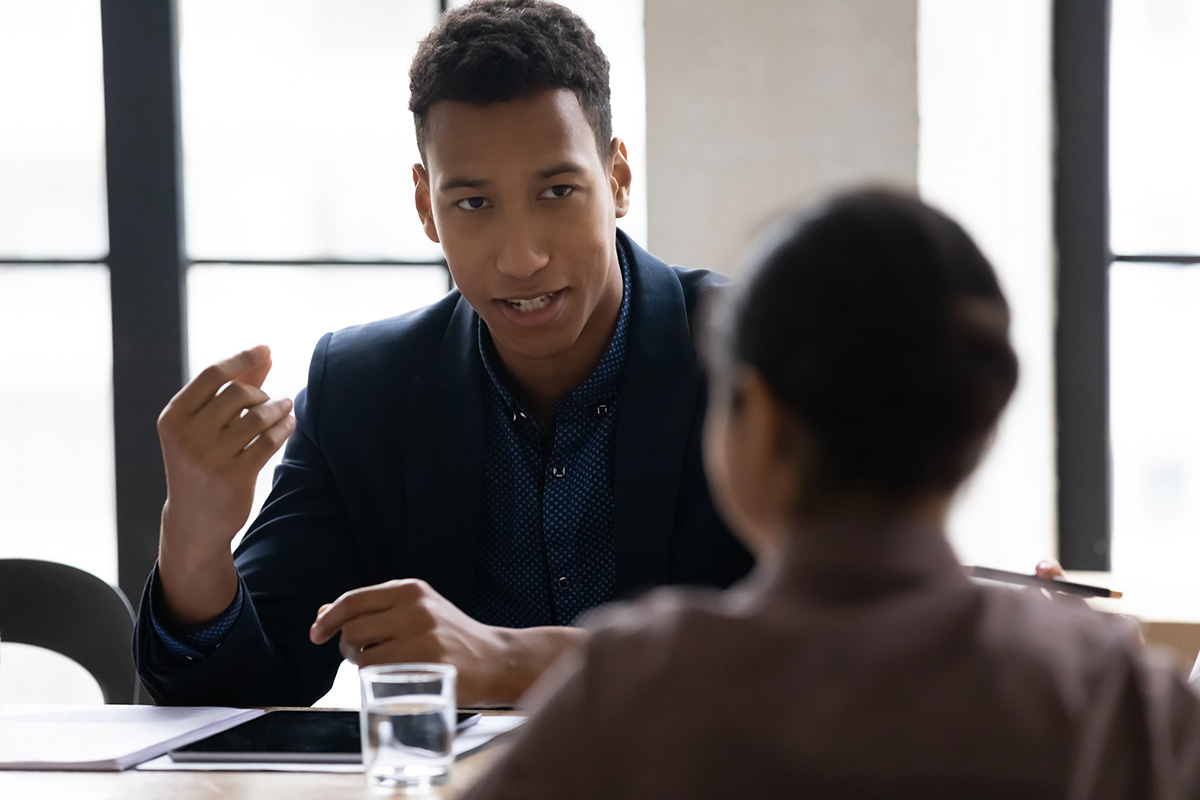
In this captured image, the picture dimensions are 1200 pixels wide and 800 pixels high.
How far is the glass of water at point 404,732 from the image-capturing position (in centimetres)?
90

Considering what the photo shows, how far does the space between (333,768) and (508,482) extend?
2.04 feet

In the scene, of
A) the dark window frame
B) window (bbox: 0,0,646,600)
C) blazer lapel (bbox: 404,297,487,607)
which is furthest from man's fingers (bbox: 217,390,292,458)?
the dark window frame

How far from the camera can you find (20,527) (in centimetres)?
279

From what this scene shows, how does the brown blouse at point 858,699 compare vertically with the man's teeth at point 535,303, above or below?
below

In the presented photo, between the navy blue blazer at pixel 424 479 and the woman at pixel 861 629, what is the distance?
87 cm

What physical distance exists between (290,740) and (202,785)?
4.5 inches

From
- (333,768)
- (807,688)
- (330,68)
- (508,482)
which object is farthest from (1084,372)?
(807,688)

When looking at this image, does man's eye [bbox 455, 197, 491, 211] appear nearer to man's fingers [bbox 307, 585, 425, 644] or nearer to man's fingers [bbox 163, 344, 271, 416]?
man's fingers [bbox 163, 344, 271, 416]

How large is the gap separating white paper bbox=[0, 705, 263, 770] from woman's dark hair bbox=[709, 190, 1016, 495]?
0.74 meters

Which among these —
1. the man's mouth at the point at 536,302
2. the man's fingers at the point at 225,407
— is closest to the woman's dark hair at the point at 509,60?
the man's mouth at the point at 536,302

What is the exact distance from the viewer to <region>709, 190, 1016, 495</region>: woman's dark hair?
1.73ft

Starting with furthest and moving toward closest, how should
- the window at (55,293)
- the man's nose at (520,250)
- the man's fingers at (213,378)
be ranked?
the window at (55,293)
the man's nose at (520,250)
the man's fingers at (213,378)

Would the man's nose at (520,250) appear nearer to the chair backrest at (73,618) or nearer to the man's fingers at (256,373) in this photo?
the man's fingers at (256,373)

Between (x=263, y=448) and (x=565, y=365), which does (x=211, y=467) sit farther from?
(x=565, y=365)
